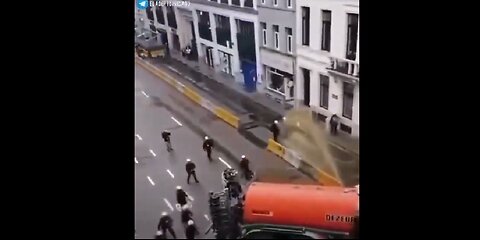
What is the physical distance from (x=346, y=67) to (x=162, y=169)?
114cm

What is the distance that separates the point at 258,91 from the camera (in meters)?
3.56

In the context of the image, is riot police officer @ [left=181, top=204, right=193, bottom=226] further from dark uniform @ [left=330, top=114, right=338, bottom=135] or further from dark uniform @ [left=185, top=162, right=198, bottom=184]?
dark uniform @ [left=330, top=114, right=338, bottom=135]

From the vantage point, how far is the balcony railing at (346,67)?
3455mm

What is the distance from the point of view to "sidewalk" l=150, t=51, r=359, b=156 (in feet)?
11.6

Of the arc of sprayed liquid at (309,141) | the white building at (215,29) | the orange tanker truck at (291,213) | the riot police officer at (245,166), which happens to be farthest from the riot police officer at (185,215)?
the white building at (215,29)

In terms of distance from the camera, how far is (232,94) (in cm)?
357

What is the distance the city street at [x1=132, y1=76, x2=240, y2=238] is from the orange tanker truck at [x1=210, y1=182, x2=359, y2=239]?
4.7 inches

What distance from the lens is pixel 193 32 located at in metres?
3.55

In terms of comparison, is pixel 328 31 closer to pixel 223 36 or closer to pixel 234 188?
pixel 223 36

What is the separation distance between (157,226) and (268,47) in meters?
1.15

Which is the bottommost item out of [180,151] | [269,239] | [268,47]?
[269,239]

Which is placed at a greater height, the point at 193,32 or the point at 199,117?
the point at 193,32
